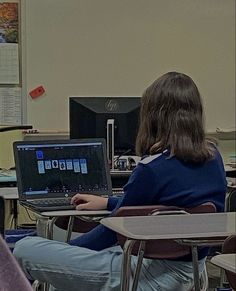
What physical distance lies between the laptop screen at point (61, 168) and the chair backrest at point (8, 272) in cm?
184

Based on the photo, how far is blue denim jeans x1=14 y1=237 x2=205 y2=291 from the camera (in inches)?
89.6

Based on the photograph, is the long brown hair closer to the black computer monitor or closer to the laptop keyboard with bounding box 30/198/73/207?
the laptop keyboard with bounding box 30/198/73/207

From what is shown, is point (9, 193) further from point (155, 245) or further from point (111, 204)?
point (155, 245)

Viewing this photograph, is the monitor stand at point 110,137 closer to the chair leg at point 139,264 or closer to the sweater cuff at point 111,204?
the sweater cuff at point 111,204

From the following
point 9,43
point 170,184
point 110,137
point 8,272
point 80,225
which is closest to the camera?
point 8,272

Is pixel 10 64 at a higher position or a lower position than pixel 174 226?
higher

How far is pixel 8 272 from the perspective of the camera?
98 centimetres

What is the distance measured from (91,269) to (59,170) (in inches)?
29.4

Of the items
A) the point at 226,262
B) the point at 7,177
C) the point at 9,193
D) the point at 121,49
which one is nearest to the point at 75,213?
the point at 9,193

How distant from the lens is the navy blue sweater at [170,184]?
7.55 feet

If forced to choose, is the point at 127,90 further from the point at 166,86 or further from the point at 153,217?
the point at 153,217

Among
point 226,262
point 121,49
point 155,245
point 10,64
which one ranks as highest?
point 121,49

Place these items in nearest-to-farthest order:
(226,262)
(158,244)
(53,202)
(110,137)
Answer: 1. (226,262)
2. (158,244)
3. (53,202)
4. (110,137)

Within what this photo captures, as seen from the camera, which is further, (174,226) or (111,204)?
(111,204)
